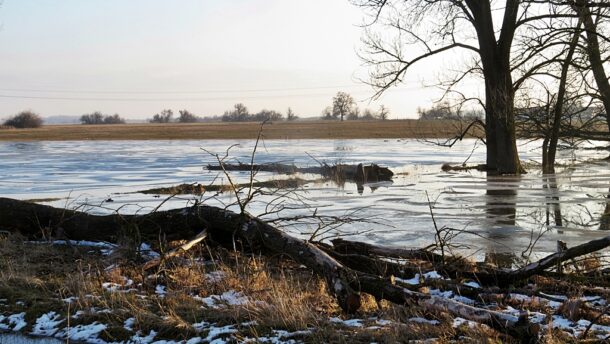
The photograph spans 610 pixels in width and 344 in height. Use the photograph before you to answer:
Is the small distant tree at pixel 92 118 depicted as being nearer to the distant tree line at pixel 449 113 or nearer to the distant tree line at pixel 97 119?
the distant tree line at pixel 97 119

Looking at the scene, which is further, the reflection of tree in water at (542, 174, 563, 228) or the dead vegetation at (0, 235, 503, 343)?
the reflection of tree in water at (542, 174, 563, 228)

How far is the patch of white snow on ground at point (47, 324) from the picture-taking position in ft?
18.7

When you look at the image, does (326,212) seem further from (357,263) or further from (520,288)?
(520,288)

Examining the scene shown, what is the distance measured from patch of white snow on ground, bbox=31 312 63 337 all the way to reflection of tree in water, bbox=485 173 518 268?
5767 mm

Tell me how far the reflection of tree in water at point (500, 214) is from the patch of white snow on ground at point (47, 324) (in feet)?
18.9

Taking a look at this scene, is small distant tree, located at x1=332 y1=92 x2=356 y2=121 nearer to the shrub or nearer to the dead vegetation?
the shrub

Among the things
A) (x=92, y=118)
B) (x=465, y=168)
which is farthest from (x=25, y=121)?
(x=465, y=168)

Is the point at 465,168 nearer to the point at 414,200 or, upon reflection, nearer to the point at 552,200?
the point at 552,200

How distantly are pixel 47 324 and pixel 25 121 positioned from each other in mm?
130790

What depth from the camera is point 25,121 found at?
123625 millimetres

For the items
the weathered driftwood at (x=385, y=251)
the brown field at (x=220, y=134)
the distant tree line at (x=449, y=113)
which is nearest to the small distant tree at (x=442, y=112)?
the distant tree line at (x=449, y=113)

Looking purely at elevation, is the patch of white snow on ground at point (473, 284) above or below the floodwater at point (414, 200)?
above

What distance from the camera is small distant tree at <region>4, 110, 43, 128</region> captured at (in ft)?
406

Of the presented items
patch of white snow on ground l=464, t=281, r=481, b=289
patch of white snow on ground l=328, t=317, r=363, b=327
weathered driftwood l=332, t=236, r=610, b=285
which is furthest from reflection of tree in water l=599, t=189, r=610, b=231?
patch of white snow on ground l=328, t=317, r=363, b=327
